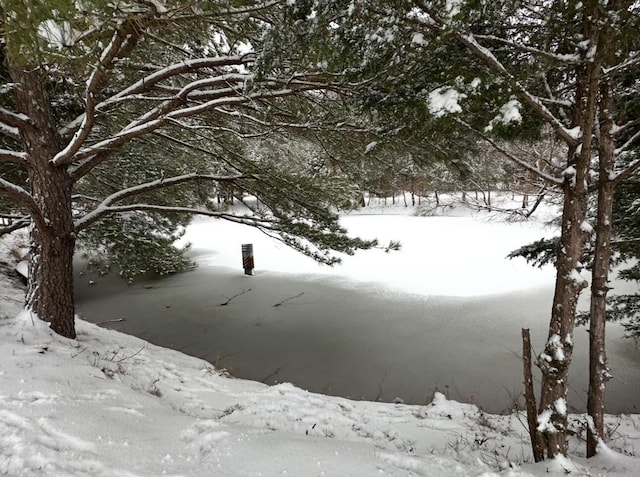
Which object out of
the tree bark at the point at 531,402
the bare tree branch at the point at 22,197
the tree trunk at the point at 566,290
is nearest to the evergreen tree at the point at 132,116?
the bare tree branch at the point at 22,197

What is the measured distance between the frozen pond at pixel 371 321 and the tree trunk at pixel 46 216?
3.03m

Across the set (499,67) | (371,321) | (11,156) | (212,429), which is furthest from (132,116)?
(371,321)

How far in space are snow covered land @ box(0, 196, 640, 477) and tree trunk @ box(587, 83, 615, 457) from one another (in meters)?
0.28

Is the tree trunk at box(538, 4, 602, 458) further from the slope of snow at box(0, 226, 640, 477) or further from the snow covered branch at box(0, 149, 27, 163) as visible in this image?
the snow covered branch at box(0, 149, 27, 163)

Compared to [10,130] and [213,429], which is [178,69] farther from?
[213,429]

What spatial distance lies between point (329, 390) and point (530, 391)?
11.4 ft

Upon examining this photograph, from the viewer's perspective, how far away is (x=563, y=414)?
2455mm

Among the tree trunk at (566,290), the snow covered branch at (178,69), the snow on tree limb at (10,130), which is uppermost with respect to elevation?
the snow covered branch at (178,69)

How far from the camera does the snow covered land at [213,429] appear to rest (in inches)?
80.2

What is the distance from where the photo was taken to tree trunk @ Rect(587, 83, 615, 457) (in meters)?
2.82

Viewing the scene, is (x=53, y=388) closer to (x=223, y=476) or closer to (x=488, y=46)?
(x=223, y=476)

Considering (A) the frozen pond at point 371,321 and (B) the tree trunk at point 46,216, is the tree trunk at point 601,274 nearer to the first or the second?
(A) the frozen pond at point 371,321

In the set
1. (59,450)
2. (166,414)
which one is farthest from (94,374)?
(59,450)

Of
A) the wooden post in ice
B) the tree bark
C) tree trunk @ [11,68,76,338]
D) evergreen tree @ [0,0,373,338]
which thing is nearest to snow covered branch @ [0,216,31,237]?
evergreen tree @ [0,0,373,338]
